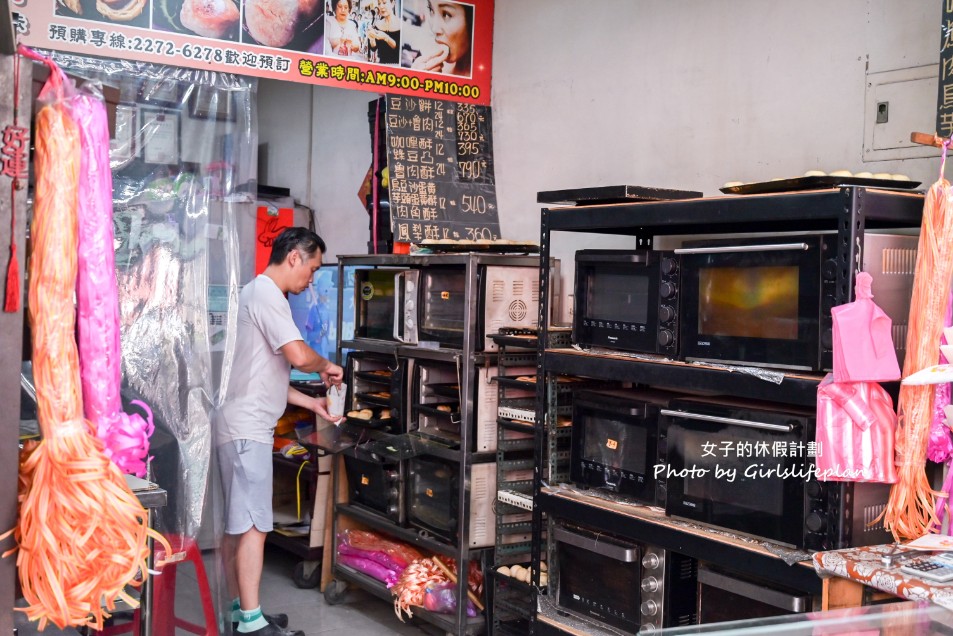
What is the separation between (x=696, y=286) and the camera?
3014mm

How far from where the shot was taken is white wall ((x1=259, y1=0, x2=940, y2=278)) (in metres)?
3.29

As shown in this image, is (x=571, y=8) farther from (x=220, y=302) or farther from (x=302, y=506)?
(x=302, y=506)

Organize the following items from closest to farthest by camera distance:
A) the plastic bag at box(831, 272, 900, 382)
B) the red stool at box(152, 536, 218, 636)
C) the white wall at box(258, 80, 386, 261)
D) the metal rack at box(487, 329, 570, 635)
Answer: the plastic bag at box(831, 272, 900, 382) < the red stool at box(152, 536, 218, 636) < the metal rack at box(487, 329, 570, 635) < the white wall at box(258, 80, 386, 261)

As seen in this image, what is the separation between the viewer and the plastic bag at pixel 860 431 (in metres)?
2.47

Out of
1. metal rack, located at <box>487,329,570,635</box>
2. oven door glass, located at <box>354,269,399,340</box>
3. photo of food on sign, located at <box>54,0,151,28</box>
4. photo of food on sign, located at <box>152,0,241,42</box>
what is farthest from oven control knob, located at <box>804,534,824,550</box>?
photo of food on sign, located at <box>54,0,151,28</box>

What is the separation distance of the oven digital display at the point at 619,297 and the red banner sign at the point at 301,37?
5.11 ft

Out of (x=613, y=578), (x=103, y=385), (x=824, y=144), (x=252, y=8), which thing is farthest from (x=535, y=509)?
(x=252, y=8)

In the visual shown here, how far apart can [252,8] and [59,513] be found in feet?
8.93

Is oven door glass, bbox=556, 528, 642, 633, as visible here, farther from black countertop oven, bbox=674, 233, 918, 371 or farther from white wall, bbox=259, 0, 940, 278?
white wall, bbox=259, 0, 940, 278

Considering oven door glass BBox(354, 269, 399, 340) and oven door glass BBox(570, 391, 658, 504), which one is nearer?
oven door glass BBox(570, 391, 658, 504)

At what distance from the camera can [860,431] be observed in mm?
2459

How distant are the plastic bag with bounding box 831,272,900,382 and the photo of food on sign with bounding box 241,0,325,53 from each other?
2.62 meters

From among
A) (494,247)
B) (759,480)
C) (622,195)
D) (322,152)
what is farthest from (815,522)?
(322,152)
